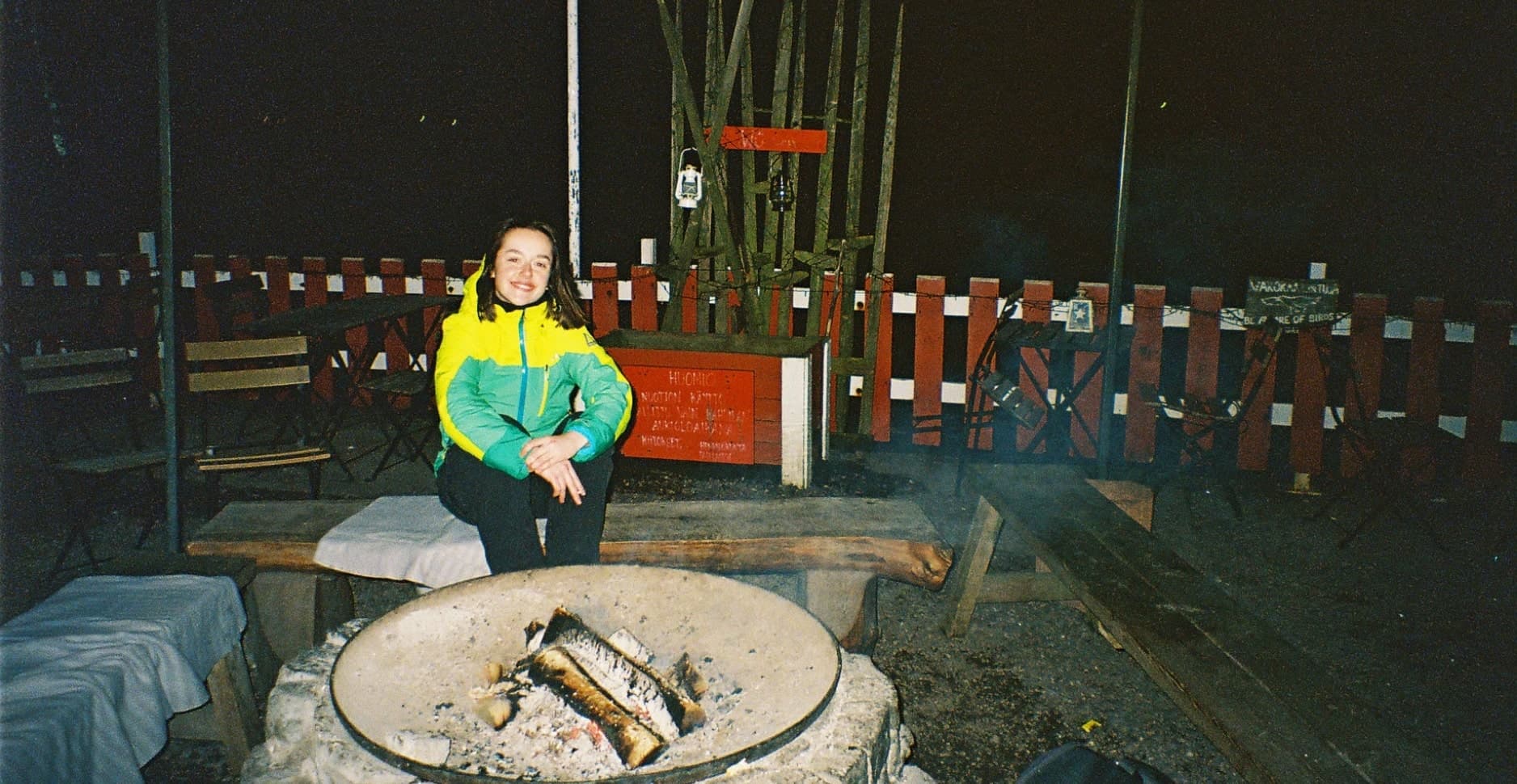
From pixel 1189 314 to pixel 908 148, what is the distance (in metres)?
2.47

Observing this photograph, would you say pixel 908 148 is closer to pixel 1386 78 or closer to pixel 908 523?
pixel 1386 78

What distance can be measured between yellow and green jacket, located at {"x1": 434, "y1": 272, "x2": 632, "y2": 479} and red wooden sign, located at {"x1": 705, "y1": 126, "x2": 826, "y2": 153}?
3.75m

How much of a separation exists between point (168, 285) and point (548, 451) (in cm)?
189

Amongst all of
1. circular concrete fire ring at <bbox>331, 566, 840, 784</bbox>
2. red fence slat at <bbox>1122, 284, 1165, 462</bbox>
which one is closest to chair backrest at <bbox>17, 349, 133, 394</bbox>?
circular concrete fire ring at <bbox>331, 566, 840, 784</bbox>

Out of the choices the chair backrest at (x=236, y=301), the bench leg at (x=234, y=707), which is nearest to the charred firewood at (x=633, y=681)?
the bench leg at (x=234, y=707)

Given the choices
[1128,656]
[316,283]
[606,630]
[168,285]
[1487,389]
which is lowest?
[1128,656]

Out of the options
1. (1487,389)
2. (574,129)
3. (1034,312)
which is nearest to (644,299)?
(574,129)

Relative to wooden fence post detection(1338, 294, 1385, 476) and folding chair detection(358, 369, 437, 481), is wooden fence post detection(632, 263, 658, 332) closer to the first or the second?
folding chair detection(358, 369, 437, 481)

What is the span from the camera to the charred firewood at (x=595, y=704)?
83.0 inches

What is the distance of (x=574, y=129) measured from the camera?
7504mm

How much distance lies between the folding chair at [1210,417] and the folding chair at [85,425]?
17.2 feet

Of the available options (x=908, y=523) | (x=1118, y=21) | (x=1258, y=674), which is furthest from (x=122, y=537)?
(x=1118, y=21)

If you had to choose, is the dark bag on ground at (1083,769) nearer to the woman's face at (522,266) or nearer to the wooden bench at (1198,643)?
the wooden bench at (1198,643)

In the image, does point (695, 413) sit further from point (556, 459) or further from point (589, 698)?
point (589, 698)
